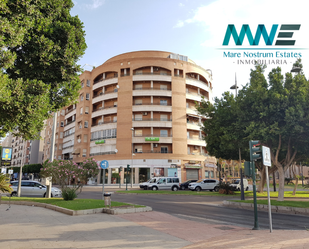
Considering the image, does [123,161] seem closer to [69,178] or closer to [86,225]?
[69,178]

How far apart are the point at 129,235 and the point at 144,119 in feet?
130

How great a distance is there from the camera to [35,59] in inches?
338

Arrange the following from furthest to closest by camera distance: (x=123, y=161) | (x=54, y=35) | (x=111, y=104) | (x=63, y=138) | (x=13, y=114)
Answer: (x=63, y=138) → (x=111, y=104) → (x=123, y=161) → (x=54, y=35) → (x=13, y=114)

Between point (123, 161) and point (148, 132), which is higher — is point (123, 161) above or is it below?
below

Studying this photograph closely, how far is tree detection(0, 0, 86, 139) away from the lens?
23.0 feet

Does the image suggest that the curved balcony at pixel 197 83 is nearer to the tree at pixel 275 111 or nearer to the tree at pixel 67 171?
the tree at pixel 275 111

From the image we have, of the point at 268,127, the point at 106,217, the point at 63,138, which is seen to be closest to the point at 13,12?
the point at 106,217

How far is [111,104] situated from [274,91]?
37416mm

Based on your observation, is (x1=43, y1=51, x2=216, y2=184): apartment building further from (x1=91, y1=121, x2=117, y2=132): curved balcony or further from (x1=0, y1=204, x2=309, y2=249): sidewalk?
(x1=0, y1=204, x2=309, y2=249): sidewalk

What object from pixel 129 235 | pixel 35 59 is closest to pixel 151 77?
pixel 35 59

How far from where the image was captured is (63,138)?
63344mm

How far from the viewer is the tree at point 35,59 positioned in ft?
23.0

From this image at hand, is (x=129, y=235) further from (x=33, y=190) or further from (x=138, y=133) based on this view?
(x=138, y=133)

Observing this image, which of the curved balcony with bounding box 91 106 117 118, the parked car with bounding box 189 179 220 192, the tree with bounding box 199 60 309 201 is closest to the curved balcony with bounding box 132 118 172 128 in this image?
the curved balcony with bounding box 91 106 117 118
